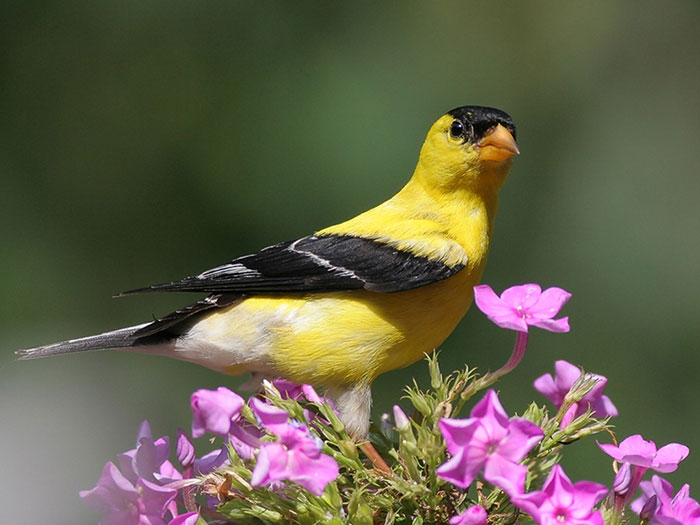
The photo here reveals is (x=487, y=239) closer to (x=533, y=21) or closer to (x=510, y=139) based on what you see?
(x=510, y=139)

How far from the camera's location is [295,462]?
1.28 m

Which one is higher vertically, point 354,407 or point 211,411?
point 211,411

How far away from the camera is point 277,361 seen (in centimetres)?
221

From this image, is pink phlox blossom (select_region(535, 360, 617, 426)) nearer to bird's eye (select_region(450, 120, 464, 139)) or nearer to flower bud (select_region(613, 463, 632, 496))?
flower bud (select_region(613, 463, 632, 496))

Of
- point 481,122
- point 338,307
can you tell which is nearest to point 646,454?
point 338,307

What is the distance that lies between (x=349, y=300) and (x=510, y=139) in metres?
0.64

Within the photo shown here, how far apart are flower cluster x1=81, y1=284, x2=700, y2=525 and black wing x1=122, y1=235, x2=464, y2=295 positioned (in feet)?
1.80

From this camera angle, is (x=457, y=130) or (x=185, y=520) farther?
(x=457, y=130)

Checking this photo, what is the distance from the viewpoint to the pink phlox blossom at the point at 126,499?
1.48 m

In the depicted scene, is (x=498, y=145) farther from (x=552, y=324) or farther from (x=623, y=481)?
(x=623, y=481)

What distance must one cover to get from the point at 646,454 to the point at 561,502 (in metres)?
0.28

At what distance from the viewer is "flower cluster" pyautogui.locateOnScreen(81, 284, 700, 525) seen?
1266 mm

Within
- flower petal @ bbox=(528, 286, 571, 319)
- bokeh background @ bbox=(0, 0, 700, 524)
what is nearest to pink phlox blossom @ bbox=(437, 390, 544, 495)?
flower petal @ bbox=(528, 286, 571, 319)

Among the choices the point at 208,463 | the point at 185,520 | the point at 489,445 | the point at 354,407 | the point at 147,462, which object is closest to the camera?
the point at 489,445
